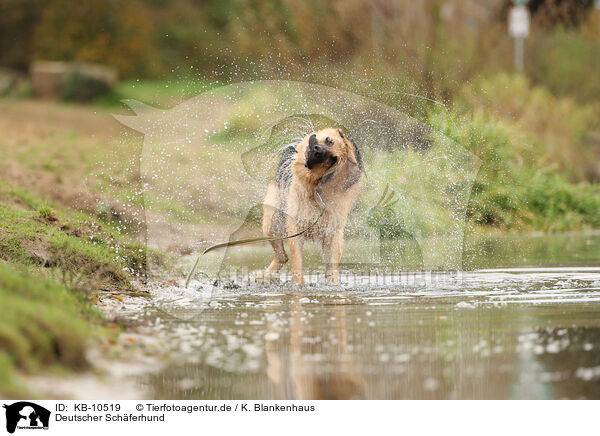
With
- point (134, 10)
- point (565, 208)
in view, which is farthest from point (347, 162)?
point (134, 10)

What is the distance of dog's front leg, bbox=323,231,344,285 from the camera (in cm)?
850

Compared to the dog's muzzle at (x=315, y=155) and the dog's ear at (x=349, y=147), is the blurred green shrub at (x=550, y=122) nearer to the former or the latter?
the dog's ear at (x=349, y=147)

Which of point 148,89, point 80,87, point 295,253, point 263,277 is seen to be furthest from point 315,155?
point 80,87

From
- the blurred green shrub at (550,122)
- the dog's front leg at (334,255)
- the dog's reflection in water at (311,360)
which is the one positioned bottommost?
the dog's reflection in water at (311,360)

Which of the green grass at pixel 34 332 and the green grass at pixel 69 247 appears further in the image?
the green grass at pixel 69 247

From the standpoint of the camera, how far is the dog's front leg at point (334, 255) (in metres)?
8.50

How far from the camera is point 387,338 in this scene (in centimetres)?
570

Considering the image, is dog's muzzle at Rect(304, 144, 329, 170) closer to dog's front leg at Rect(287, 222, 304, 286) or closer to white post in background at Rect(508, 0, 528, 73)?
dog's front leg at Rect(287, 222, 304, 286)

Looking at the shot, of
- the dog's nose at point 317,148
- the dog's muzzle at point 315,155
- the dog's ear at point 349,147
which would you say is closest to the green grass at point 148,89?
the dog's ear at point 349,147

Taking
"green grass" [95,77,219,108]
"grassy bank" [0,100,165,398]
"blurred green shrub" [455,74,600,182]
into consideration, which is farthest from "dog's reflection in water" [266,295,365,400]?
"green grass" [95,77,219,108]

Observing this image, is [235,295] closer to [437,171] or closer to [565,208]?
[437,171]

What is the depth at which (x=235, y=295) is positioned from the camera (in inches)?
308

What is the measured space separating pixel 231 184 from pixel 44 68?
17.6 meters
